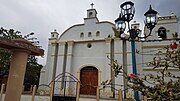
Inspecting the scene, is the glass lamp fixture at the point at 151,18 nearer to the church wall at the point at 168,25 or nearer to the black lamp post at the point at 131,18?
the black lamp post at the point at 131,18

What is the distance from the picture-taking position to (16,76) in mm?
2615

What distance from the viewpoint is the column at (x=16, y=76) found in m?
2.57

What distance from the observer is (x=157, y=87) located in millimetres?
2043

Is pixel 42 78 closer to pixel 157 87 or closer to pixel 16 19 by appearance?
pixel 16 19

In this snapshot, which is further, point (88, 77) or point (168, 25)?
point (168, 25)

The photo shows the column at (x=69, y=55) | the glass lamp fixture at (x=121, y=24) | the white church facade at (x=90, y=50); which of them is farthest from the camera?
the column at (x=69, y=55)

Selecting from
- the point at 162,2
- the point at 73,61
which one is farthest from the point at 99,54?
the point at 162,2

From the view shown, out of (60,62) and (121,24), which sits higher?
(121,24)

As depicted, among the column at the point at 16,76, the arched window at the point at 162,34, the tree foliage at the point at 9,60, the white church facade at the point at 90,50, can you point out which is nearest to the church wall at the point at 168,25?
the white church facade at the point at 90,50

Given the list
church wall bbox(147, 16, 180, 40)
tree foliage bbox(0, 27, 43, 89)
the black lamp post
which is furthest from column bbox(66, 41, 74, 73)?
the black lamp post

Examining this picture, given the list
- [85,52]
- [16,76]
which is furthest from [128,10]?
[85,52]

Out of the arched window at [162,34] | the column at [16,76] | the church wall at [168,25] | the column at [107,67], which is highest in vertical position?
the church wall at [168,25]

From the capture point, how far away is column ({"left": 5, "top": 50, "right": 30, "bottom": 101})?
2.57 metres

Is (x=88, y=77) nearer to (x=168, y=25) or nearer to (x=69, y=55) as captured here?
(x=69, y=55)
